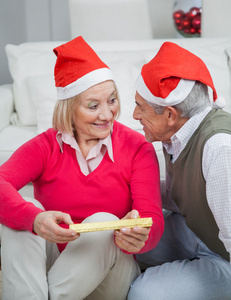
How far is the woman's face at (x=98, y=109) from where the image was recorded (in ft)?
5.28

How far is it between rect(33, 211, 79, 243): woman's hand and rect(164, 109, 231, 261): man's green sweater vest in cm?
41

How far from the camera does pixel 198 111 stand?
1.48 meters

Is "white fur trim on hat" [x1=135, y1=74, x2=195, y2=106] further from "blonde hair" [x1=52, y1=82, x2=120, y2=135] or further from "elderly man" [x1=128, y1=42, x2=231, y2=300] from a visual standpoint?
"blonde hair" [x1=52, y1=82, x2=120, y2=135]

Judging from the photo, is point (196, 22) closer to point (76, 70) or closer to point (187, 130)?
point (76, 70)

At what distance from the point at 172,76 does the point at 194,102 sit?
11cm

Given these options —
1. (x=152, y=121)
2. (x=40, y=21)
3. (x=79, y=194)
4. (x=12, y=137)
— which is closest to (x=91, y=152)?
(x=79, y=194)

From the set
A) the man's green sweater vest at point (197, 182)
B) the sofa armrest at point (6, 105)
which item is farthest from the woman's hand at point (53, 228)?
the sofa armrest at point (6, 105)

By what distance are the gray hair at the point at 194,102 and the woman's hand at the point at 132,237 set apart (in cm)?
37

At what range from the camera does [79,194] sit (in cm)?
166

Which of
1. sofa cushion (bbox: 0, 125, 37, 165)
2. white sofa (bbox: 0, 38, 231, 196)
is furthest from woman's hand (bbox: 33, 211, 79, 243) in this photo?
white sofa (bbox: 0, 38, 231, 196)

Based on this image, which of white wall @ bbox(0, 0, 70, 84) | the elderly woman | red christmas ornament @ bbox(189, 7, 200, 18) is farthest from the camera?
white wall @ bbox(0, 0, 70, 84)

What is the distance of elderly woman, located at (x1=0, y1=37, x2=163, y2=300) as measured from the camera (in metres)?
1.43

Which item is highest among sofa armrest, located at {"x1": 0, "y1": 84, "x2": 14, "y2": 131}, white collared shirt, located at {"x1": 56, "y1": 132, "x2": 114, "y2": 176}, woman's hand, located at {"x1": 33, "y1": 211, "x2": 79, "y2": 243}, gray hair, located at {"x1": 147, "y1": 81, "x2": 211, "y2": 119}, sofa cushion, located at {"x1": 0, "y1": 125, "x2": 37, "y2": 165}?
gray hair, located at {"x1": 147, "y1": 81, "x2": 211, "y2": 119}

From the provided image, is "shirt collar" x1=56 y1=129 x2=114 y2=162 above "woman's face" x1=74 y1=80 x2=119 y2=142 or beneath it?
beneath
